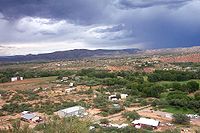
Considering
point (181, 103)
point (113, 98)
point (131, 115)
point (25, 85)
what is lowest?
point (25, 85)

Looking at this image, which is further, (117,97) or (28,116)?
(117,97)

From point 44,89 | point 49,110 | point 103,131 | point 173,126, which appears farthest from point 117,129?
point 44,89

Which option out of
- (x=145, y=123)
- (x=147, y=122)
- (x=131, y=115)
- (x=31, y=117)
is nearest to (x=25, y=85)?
(x=31, y=117)

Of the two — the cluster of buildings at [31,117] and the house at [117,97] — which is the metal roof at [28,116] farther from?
the house at [117,97]

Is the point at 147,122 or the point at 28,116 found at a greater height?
the point at 147,122

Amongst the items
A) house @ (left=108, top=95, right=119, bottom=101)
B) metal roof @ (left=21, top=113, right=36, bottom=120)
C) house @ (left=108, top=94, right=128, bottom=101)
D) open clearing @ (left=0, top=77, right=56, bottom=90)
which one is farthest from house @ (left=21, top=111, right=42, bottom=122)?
open clearing @ (left=0, top=77, right=56, bottom=90)

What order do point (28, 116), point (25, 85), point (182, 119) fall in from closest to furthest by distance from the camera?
point (182, 119), point (28, 116), point (25, 85)

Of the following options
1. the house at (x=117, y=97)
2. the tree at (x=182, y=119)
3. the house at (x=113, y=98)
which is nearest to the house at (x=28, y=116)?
the house at (x=113, y=98)

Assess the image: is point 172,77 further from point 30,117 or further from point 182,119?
point 30,117

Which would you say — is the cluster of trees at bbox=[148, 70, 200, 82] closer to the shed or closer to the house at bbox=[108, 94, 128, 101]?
the house at bbox=[108, 94, 128, 101]

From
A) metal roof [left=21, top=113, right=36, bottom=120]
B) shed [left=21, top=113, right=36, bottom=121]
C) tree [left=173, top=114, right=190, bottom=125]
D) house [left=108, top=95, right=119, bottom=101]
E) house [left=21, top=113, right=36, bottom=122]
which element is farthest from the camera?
house [left=108, top=95, right=119, bottom=101]

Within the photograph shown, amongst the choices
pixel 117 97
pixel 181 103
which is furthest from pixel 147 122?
pixel 117 97

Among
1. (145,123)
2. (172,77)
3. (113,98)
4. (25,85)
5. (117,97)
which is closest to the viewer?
(145,123)

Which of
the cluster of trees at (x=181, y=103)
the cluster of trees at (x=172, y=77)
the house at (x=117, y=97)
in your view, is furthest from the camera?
the cluster of trees at (x=172, y=77)
